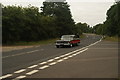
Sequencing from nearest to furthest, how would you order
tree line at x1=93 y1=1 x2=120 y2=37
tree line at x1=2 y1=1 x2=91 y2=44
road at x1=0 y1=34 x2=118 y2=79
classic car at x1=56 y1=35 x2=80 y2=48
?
road at x1=0 y1=34 x2=118 y2=79 < classic car at x1=56 y1=35 x2=80 y2=48 < tree line at x1=2 y1=1 x2=91 y2=44 < tree line at x1=93 y1=1 x2=120 y2=37

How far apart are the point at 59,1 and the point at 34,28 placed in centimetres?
3807

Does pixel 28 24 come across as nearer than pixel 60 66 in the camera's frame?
No

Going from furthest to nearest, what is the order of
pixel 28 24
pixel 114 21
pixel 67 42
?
pixel 114 21
pixel 28 24
pixel 67 42

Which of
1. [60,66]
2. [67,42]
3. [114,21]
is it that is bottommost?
[60,66]

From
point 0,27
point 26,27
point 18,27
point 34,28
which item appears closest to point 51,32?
point 34,28

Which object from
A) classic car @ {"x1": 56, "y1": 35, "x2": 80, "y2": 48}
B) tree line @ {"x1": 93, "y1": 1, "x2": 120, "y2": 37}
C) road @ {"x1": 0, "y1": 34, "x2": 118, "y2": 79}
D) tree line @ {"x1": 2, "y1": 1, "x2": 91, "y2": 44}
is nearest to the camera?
road @ {"x1": 0, "y1": 34, "x2": 118, "y2": 79}

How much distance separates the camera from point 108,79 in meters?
9.19

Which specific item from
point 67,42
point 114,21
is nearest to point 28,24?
point 67,42

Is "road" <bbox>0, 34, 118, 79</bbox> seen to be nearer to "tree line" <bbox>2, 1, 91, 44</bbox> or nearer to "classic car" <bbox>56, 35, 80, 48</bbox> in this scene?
"classic car" <bbox>56, 35, 80, 48</bbox>

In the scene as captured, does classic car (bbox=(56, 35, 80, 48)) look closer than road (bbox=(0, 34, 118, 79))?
No

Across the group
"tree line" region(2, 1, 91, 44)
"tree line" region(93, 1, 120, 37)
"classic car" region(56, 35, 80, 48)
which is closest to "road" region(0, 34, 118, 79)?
"classic car" region(56, 35, 80, 48)

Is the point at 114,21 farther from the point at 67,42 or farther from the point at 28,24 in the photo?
the point at 67,42

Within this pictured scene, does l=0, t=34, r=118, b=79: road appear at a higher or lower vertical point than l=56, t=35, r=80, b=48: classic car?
lower

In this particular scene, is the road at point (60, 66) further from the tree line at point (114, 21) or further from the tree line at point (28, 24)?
the tree line at point (114, 21)
